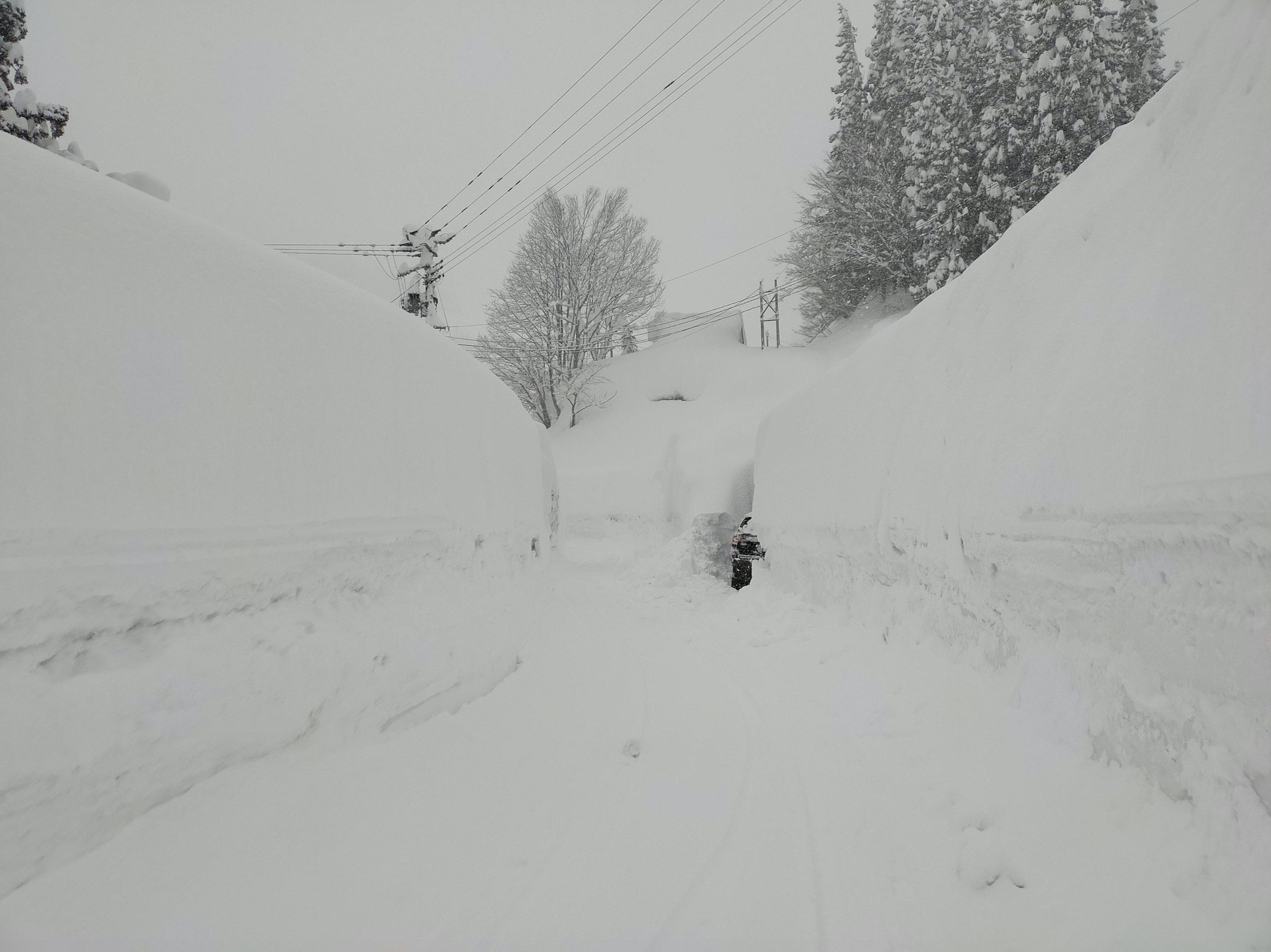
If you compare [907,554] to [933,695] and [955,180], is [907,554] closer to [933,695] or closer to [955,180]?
[933,695]

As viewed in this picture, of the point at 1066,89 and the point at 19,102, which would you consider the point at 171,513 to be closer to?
the point at 19,102

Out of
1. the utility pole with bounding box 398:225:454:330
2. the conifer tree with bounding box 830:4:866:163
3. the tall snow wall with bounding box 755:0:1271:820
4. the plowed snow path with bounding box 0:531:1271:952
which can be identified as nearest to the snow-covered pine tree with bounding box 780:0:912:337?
the conifer tree with bounding box 830:4:866:163

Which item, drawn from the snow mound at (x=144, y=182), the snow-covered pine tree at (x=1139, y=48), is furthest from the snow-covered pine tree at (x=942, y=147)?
the snow mound at (x=144, y=182)

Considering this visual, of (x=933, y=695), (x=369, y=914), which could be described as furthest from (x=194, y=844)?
(x=933, y=695)

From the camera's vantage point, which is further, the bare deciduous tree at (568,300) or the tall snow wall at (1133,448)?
the bare deciduous tree at (568,300)

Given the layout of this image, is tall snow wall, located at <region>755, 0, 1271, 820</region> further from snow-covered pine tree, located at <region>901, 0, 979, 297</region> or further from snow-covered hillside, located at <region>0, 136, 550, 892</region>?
snow-covered pine tree, located at <region>901, 0, 979, 297</region>

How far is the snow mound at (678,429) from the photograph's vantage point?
501 inches

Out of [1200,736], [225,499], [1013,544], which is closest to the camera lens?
[1200,736]

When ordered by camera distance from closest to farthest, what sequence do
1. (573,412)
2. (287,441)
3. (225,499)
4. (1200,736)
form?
(1200,736) → (225,499) → (287,441) → (573,412)

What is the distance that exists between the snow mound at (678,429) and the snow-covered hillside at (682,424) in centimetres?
3

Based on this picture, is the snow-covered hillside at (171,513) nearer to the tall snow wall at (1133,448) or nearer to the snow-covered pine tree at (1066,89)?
the tall snow wall at (1133,448)

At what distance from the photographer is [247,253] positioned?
2795 mm

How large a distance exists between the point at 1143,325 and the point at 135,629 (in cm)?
457

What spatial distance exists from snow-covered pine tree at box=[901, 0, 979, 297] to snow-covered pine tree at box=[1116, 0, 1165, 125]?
3986 millimetres
